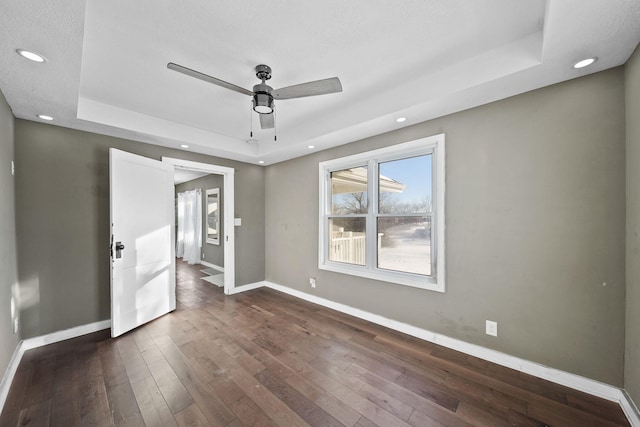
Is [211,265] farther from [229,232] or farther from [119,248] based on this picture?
[119,248]

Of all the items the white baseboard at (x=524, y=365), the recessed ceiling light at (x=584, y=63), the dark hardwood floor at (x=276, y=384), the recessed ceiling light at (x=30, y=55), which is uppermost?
the recessed ceiling light at (x=584, y=63)

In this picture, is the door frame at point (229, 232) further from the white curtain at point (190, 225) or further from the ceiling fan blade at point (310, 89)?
the white curtain at point (190, 225)

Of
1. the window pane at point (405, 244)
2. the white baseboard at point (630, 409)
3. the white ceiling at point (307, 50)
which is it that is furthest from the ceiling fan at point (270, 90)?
the white baseboard at point (630, 409)

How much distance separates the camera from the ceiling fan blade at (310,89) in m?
1.84

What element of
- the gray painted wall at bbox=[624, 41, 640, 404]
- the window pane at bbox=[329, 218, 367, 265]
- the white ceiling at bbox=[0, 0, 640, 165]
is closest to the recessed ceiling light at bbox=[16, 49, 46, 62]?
the white ceiling at bbox=[0, 0, 640, 165]

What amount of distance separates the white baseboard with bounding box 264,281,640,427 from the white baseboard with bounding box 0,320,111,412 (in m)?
3.19

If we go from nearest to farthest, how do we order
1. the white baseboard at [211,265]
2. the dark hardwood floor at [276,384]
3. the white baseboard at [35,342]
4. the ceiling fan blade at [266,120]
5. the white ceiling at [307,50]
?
the white ceiling at [307,50] → the dark hardwood floor at [276,384] → the white baseboard at [35,342] → the ceiling fan blade at [266,120] → the white baseboard at [211,265]

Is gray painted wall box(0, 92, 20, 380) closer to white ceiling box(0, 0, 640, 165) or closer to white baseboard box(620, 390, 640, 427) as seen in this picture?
white ceiling box(0, 0, 640, 165)

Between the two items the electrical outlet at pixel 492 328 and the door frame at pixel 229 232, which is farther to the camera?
the door frame at pixel 229 232

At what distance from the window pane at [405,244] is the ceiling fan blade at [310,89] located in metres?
1.75

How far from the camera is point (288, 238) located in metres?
4.40

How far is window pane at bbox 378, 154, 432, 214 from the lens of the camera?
2.81 meters

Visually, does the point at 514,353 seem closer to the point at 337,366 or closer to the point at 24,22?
the point at 337,366

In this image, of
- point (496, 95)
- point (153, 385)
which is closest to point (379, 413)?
point (153, 385)
